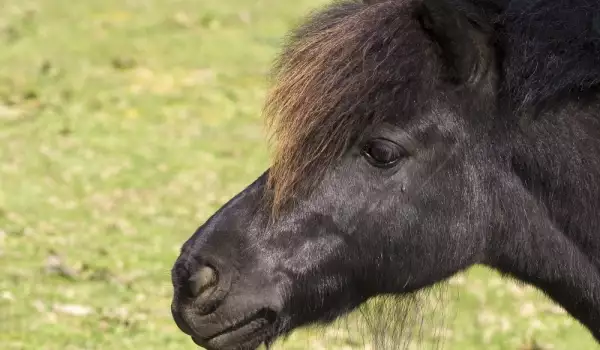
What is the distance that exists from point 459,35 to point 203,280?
111 centimetres

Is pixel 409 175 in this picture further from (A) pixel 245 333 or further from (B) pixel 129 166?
(B) pixel 129 166

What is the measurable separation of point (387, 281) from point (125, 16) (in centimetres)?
1198

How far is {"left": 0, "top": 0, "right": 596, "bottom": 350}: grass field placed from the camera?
643cm

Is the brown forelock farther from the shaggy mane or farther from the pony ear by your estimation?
the shaggy mane

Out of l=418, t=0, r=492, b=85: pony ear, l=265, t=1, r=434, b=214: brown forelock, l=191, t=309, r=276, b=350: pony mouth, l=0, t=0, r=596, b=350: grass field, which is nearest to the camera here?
l=418, t=0, r=492, b=85: pony ear

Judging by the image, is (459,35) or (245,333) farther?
(245,333)

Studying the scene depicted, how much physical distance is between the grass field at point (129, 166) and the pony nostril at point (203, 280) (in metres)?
0.63

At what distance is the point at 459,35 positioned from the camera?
136 inches

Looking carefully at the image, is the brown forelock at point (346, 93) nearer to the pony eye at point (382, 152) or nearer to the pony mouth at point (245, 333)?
the pony eye at point (382, 152)

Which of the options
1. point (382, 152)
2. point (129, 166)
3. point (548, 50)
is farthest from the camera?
point (129, 166)

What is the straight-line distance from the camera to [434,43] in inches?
139

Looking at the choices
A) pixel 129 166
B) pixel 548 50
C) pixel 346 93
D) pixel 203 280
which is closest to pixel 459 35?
pixel 548 50

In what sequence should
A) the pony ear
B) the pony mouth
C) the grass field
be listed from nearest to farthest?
the pony ear → the pony mouth → the grass field

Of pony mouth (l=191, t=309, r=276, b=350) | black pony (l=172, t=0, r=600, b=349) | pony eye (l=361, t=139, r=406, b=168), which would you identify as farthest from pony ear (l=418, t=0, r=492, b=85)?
pony mouth (l=191, t=309, r=276, b=350)
